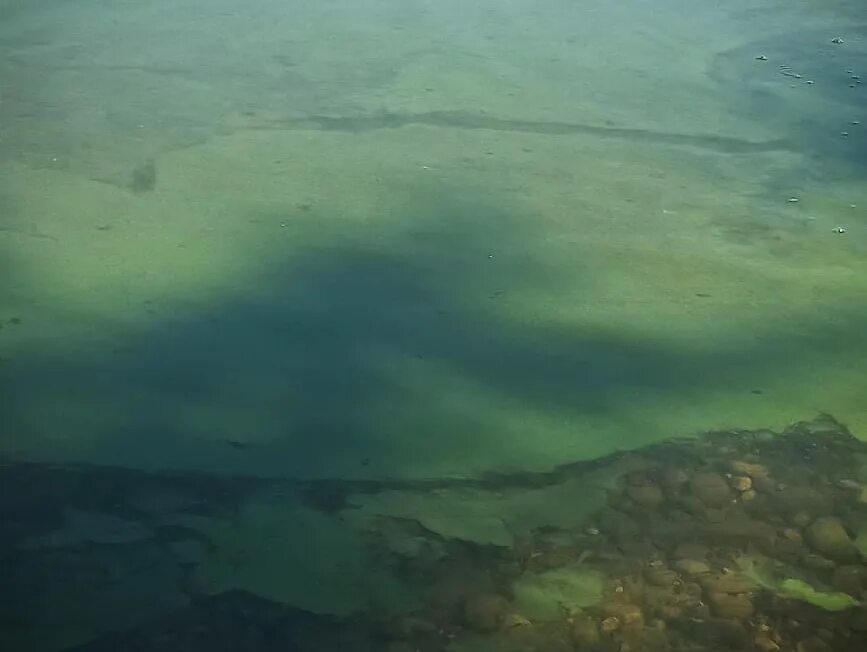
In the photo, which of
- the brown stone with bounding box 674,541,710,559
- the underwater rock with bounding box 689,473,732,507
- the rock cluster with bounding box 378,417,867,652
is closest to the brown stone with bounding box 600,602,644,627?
the rock cluster with bounding box 378,417,867,652

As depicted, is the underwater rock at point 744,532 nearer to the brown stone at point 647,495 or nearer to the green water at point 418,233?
the brown stone at point 647,495

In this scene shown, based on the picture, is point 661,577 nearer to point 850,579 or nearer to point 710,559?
point 710,559

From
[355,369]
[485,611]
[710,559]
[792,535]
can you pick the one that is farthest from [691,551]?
[355,369]

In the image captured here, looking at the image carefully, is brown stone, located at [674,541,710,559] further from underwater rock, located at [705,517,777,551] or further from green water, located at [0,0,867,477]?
green water, located at [0,0,867,477]

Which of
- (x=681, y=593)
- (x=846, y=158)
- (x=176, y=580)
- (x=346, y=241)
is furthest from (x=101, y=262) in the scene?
(x=846, y=158)

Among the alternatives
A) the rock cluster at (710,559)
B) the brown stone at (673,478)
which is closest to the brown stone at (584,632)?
the rock cluster at (710,559)

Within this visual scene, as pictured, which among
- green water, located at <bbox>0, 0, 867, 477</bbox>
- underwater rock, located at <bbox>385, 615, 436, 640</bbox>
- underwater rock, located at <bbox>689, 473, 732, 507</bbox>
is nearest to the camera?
underwater rock, located at <bbox>385, 615, 436, 640</bbox>
